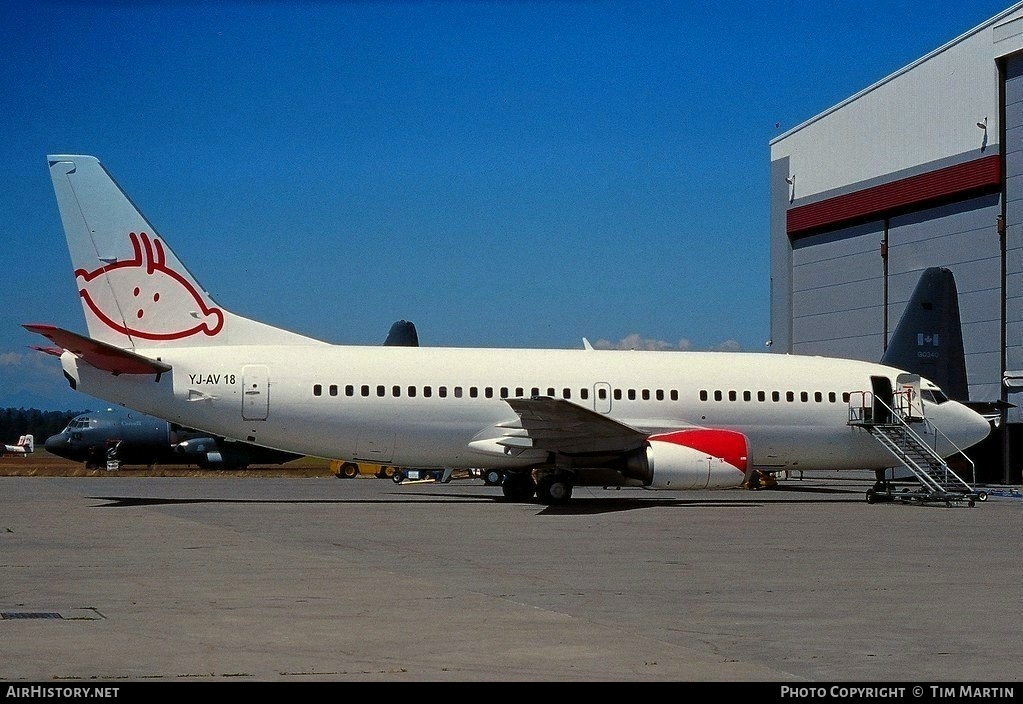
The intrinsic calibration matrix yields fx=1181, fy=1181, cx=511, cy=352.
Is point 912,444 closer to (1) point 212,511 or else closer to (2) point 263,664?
(1) point 212,511

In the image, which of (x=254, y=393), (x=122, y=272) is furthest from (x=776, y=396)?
(x=122, y=272)

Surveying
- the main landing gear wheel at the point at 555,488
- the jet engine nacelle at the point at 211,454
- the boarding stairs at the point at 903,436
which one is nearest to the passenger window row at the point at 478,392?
the main landing gear wheel at the point at 555,488

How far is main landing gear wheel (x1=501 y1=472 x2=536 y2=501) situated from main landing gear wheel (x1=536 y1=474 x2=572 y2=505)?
2.05 metres

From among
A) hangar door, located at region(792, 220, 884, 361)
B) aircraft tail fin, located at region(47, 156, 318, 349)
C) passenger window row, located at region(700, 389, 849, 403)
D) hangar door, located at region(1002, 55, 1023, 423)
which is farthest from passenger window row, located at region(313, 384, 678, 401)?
hangar door, located at region(792, 220, 884, 361)

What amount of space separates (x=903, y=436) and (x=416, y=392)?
1210 cm

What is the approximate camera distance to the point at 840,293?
2079 inches

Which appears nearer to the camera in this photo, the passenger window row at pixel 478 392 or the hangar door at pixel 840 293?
the passenger window row at pixel 478 392

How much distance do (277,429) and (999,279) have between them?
95.6ft

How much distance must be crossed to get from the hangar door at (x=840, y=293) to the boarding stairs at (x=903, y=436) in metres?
21.4

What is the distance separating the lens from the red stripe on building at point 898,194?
4366 centimetres

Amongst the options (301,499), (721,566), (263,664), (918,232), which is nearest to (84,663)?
(263,664)

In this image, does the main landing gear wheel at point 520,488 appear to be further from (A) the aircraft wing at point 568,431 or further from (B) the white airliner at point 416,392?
(A) the aircraft wing at point 568,431

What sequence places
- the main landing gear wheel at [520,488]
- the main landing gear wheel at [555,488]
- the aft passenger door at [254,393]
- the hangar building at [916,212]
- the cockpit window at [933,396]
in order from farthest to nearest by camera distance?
the hangar building at [916,212] < the cockpit window at [933,396] < the main landing gear wheel at [520,488] < the main landing gear wheel at [555,488] < the aft passenger door at [254,393]

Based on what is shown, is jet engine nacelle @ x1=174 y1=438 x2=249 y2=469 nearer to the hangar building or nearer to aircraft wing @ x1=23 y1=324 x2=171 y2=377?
the hangar building
